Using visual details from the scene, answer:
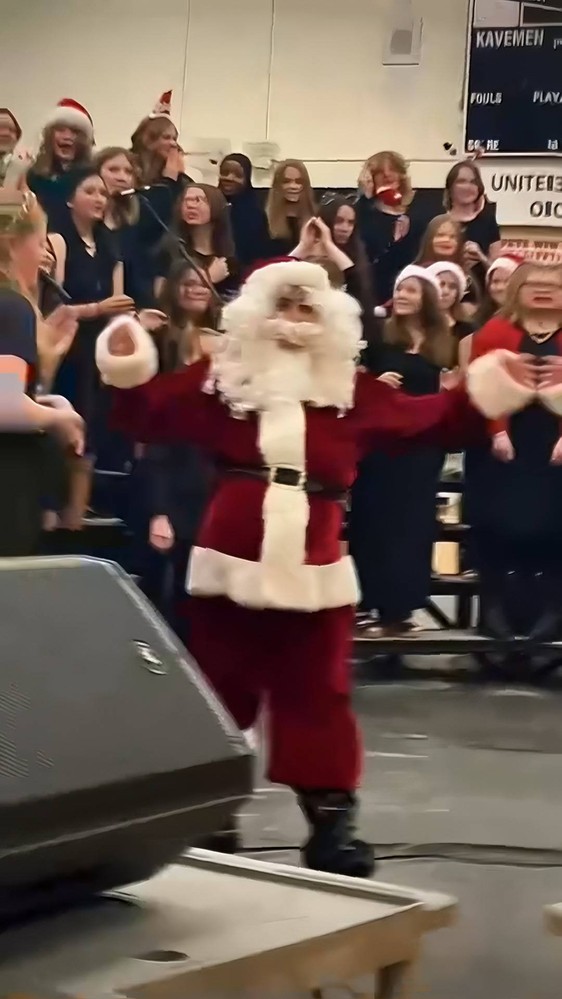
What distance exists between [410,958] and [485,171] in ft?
16.8

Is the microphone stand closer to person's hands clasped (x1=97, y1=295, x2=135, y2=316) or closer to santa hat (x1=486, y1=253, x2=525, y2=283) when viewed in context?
person's hands clasped (x1=97, y1=295, x2=135, y2=316)

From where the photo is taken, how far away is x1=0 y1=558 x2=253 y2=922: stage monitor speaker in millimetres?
864

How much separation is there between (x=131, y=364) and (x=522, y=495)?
6.37 feet

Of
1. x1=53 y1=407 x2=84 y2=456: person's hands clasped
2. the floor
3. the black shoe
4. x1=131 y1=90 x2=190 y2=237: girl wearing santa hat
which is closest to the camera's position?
the floor

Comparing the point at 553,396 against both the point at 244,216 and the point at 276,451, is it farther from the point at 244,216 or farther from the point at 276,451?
the point at 244,216

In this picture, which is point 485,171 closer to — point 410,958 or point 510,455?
point 510,455

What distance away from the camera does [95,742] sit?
908mm

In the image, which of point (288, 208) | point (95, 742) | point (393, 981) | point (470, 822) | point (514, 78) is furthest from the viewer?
point (514, 78)

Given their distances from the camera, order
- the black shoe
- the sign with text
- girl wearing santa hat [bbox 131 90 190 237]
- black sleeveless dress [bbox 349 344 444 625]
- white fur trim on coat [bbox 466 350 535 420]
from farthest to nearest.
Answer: the sign with text < girl wearing santa hat [bbox 131 90 190 237] < black sleeveless dress [bbox 349 344 444 625] < the black shoe < white fur trim on coat [bbox 466 350 535 420]

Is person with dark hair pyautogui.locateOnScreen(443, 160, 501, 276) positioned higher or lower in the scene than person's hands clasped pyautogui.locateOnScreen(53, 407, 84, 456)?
higher

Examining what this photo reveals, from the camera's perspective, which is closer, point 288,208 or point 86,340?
point 86,340

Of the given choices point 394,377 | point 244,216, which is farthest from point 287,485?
point 244,216

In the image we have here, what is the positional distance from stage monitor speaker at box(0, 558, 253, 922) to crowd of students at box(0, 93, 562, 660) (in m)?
2.18

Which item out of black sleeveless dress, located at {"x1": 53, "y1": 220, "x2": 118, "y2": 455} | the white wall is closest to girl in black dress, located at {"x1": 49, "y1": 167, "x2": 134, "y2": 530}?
black sleeveless dress, located at {"x1": 53, "y1": 220, "x2": 118, "y2": 455}
